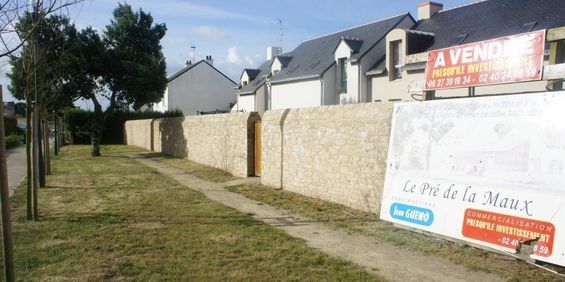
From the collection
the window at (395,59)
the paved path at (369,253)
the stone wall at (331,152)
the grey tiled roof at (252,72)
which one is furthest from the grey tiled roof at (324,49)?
the paved path at (369,253)

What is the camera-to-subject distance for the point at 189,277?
5.57 metres

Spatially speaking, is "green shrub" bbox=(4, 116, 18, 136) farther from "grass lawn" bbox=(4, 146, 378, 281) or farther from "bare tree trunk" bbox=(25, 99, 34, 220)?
"bare tree trunk" bbox=(25, 99, 34, 220)

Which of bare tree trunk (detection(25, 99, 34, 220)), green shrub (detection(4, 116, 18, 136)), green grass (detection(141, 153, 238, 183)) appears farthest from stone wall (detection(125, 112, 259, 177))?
green shrub (detection(4, 116, 18, 136))

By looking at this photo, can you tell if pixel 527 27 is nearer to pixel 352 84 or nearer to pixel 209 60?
pixel 352 84

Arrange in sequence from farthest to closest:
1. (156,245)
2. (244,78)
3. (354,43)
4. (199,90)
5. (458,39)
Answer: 1. (199,90)
2. (244,78)
3. (354,43)
4. (458,39)
5. (156,245)

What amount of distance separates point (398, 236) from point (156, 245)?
140 inches

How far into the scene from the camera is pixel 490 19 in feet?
72.5

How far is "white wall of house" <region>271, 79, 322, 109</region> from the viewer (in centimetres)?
3067

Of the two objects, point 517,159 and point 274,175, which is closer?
point 517,159

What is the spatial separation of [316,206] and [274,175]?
126 inches

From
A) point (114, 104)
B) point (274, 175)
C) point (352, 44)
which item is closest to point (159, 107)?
point (114, 104)


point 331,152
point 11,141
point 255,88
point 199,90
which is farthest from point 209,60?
point 331,152

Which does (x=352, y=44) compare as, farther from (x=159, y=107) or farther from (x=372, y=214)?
(x=159, y=107)

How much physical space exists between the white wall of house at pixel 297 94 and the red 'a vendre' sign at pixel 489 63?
2237cm
